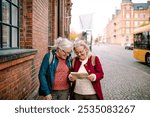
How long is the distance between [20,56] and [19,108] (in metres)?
1.41

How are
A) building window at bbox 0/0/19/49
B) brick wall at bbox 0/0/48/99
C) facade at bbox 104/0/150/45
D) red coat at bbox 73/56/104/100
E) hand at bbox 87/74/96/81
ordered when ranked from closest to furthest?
1. hand at bbox 87/74/96/81
2. red coat at bbox 73/56/104/100
3. brick wall at bbox 0/0/48/99
4. building window at bbox 0/0/19/49
5. facade at bbox 104/0/150/45

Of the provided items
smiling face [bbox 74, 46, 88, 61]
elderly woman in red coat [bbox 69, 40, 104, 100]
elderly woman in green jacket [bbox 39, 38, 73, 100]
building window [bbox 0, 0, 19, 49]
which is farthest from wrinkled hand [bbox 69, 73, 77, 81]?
building window [bbox 0, 0, 19, 49]

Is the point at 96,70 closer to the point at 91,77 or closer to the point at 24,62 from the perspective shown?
the point at 91,77

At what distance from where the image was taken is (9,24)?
14.9 feet

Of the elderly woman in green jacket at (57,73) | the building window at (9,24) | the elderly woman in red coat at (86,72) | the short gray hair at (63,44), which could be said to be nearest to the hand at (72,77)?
the elderly woman in red coat at (86,72)

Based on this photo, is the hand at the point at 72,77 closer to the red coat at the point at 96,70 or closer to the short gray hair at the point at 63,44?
the red coat at the point at 96,70

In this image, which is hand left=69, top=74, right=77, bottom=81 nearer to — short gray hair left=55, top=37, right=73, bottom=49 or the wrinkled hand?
the wrinkled hand

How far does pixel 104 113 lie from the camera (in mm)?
3127

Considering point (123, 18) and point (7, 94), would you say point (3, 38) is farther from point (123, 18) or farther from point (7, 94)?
point (123, 18)

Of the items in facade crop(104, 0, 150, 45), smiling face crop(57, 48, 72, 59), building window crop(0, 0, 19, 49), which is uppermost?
facade crop(104, 0, 150, 45)

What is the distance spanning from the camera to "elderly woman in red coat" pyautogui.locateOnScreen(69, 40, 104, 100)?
11.0 ft

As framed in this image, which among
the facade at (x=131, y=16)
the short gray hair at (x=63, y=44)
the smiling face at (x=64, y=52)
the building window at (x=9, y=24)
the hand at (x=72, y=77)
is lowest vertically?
the hand at (x=72, y=77)

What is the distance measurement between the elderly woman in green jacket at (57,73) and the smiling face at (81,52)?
94 mm

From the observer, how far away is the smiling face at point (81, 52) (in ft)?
11.0
